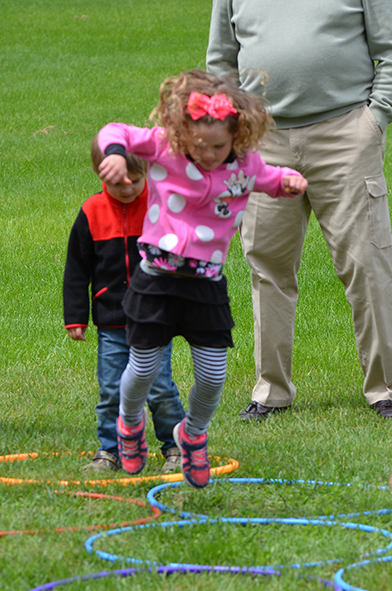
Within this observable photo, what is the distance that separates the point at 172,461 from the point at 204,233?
1.40 meters

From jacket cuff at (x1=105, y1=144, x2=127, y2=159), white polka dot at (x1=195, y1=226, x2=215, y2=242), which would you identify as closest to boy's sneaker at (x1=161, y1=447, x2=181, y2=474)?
white polka dot at (x1=195, y1=226, x2=215, y2=242)

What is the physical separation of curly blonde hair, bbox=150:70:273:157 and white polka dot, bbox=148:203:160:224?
0.26m

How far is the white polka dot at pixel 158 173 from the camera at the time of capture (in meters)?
3.51

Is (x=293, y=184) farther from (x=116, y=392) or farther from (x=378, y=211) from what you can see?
(x=378, y=211)

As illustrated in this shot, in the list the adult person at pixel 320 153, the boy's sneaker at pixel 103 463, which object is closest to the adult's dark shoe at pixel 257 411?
the adult person at pixel 320 153

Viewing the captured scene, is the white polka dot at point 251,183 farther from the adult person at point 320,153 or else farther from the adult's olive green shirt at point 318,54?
the adult person at point 320,153

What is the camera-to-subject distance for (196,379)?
368 cm

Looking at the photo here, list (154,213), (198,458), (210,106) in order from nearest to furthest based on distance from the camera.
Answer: (210,106) < (154,213) < (198,458)

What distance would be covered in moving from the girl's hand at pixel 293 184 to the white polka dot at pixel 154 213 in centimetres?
53

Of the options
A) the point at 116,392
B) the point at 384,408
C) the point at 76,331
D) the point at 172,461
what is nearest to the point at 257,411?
the point at 384,408

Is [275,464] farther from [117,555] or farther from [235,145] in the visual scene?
[235,145]

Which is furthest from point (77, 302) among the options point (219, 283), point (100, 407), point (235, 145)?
point (235, 145)

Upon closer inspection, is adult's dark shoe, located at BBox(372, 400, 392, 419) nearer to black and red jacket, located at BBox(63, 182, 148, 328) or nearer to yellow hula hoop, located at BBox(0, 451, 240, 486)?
yellow hula hoop, located at BBox(0, 451, 240, 486)

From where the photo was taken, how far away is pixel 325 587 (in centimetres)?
307
